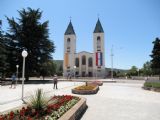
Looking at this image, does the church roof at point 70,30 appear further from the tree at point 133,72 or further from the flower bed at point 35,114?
the flower bed at point 35,114

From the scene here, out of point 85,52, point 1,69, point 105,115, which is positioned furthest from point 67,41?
point 105,115

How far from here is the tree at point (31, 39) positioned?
39875 mm

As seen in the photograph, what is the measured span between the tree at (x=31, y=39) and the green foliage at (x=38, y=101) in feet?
108

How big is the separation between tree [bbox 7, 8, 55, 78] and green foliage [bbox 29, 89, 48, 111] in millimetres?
32825

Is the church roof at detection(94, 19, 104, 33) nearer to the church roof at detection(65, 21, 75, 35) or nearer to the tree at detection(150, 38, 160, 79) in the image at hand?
the church roof at detection(65, 21, 75, 35)

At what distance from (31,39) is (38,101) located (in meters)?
34.0

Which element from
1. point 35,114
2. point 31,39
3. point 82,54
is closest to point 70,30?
point 82,54

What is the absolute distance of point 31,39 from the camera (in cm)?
4009

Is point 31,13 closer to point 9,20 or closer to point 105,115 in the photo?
point 9,20

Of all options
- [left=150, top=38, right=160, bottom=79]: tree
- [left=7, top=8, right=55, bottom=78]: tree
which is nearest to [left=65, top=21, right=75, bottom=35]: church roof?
[left=150, top=38, right=160, bottom=79]: tree

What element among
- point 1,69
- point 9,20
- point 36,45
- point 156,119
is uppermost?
point 9,20

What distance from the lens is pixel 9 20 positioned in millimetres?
40094

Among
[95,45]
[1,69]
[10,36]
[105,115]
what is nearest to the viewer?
[105,115]

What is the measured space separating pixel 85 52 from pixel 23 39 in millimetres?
48501
